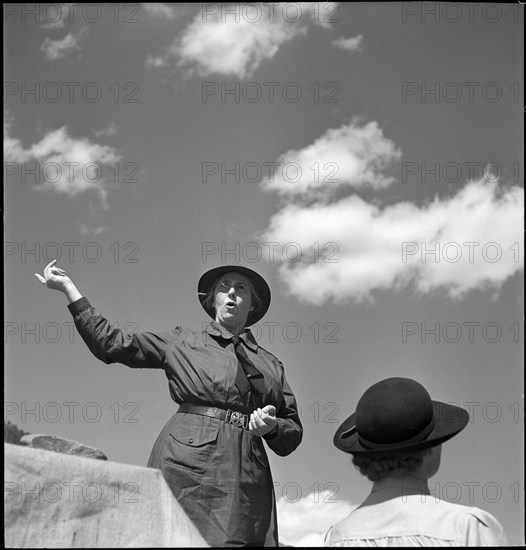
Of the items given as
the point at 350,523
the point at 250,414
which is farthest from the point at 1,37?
the point at 350,523

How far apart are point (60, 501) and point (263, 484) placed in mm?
1271

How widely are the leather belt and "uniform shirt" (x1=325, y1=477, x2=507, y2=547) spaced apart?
1.43m

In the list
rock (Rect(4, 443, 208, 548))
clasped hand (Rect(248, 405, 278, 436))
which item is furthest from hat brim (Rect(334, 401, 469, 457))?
clasped hand (Rect(248, 405, 278, 436))

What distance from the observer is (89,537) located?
266cm

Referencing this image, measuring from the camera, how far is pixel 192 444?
3.72 m

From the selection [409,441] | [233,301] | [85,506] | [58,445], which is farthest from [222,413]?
[409,441]

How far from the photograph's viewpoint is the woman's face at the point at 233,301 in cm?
414

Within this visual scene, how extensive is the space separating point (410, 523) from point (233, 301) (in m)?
2.01

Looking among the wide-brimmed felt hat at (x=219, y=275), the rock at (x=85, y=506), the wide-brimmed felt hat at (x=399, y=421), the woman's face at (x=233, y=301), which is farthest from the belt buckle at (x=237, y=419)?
the wide-brimmed felt hat at (x=399, y=421)

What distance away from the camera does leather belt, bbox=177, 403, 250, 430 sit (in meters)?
3.80

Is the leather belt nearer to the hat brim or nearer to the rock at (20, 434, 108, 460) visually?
the rock at (20, 434, 108, 460)

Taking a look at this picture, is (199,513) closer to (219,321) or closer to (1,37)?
(219,321)

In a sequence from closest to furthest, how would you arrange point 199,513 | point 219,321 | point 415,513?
1. point 415,513
2. point 199,513
3. point 219,321

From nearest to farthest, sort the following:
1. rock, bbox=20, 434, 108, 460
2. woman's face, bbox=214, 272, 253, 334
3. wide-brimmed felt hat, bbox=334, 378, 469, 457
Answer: wide-brimmed felt hat, bbox=334, 378, 469, 457 → rock, bbox=20, 434, 108, 460 → woman's face, bbox=214, 272, 253, 334
